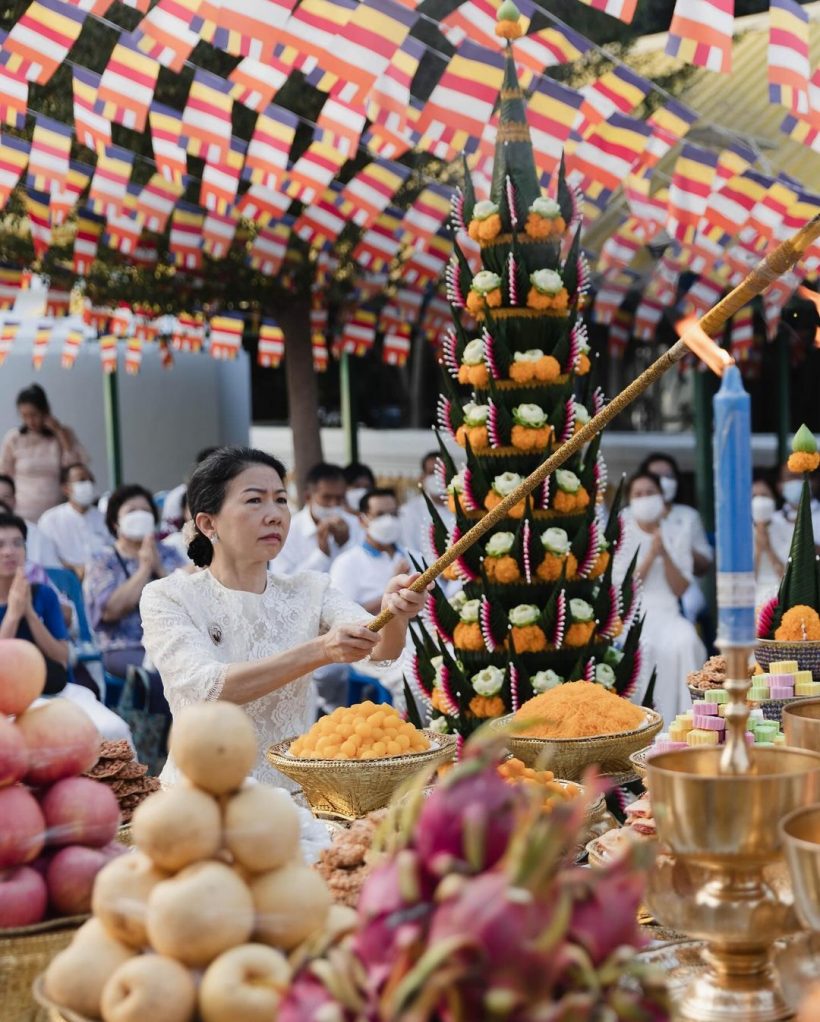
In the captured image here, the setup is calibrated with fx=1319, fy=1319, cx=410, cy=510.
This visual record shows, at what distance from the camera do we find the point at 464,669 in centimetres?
390

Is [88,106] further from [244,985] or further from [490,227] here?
[244,985]

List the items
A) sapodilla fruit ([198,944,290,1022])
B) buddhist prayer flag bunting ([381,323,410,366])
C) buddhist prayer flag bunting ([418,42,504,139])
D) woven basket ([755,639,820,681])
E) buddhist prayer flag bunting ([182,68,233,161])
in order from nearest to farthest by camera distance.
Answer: sapodilla fruit ([198,944,290,1022]) < woven basket ([755,639,820,681]) < buddhist prayer flag bunting ([418,42,504,139]) < buddhist prayer flag bunting ([182,68,233,161]) < buddhist prayer flag bunting ([381,323,410,366])

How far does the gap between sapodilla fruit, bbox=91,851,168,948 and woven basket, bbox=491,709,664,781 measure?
1225mm

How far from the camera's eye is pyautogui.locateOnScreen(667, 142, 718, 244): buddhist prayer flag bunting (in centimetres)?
662

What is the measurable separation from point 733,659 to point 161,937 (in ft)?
2.05

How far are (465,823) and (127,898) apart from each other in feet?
1.30

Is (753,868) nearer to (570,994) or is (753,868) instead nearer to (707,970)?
(707,970)

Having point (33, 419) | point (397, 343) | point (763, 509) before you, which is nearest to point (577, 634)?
point (763, 509)

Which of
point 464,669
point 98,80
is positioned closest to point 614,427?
point 98,80

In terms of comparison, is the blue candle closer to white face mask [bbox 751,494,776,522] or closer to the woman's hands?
the woman's hands

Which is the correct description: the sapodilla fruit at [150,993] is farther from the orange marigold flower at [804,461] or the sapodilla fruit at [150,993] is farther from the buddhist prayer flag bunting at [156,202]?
the buddhist prayer flag bunting at [156,202]

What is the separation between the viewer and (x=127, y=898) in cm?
124

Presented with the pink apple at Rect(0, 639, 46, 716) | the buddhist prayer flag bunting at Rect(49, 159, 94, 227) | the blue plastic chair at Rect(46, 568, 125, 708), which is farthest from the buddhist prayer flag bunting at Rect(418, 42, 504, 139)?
the pink apple at Rect(0, 639, 46, 716)

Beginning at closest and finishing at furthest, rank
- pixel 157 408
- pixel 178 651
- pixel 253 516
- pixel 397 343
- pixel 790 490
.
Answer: pixel 178 651
pixel 253 516
pixel 790 490
pixel 397 343
pixel 157 408
